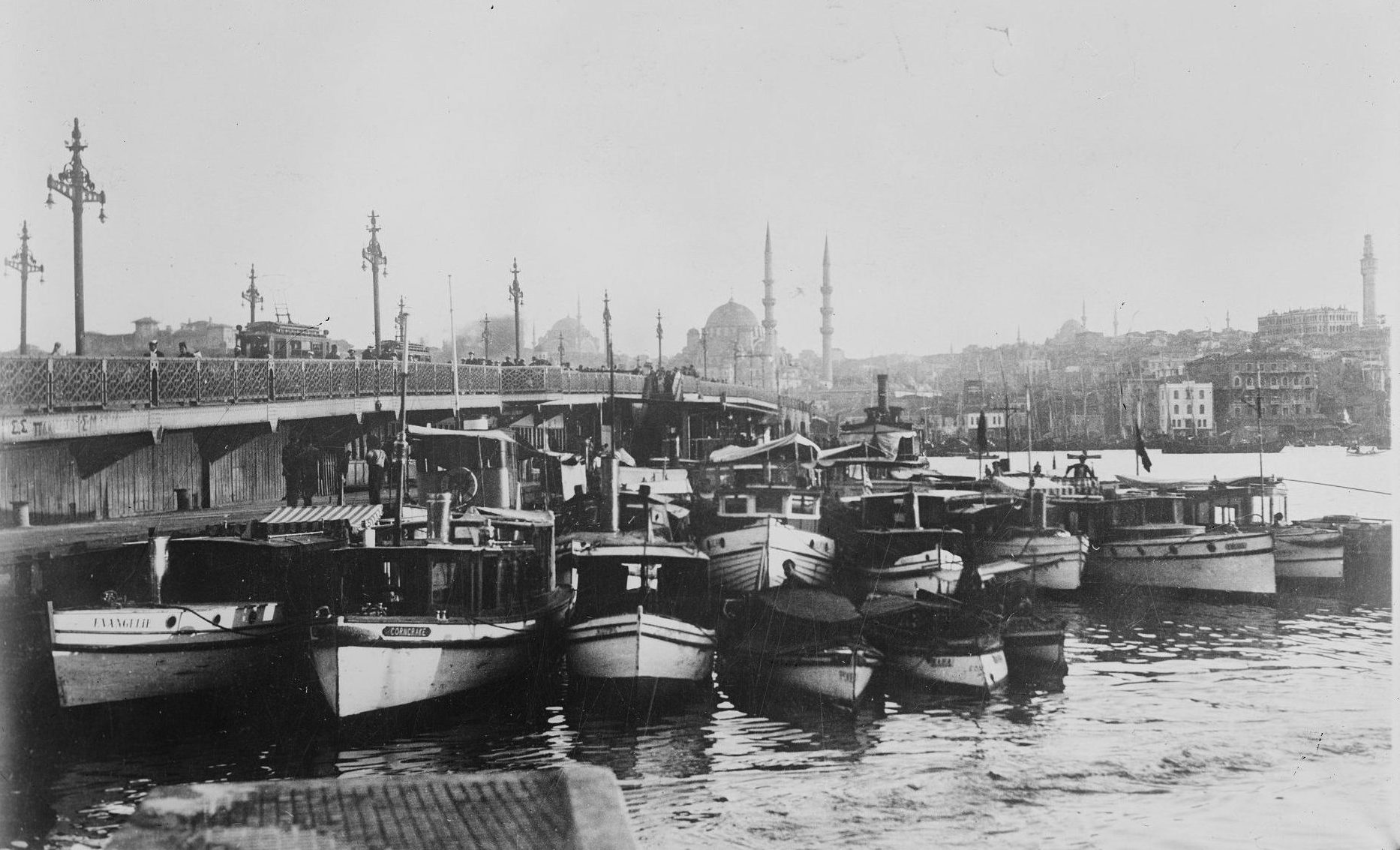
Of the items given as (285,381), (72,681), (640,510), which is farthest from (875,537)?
(72,681)

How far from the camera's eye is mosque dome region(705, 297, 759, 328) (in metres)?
102

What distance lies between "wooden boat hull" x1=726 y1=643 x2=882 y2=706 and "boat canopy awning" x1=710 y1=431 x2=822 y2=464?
37.3 ft

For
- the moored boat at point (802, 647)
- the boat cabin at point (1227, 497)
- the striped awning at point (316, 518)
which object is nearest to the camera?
the moored boat at point (802, 647)

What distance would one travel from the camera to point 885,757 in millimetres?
10594

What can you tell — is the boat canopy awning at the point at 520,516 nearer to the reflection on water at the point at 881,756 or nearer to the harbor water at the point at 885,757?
the reflection on water at the point at 881,756

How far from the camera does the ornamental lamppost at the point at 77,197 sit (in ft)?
32.6

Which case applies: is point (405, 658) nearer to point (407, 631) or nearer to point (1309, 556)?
point (407, 631)

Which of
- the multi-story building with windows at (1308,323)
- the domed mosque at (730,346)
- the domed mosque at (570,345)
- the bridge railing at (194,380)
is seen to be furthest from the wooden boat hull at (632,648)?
the domed mosque at (730,346)

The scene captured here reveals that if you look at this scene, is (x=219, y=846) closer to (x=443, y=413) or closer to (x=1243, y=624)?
(x=443, y=413)

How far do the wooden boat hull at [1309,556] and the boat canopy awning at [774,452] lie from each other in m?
10.6

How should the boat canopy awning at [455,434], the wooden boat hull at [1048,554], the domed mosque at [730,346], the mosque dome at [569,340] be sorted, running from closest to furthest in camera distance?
Answer: the boat canopy awning at [455,434] < the wooden boat hull at [1048,554] < the mosque dome at [569,340] < the domed mosque at [730,346]

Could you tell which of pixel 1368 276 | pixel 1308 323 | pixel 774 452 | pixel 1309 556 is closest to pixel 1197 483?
pixel 1309 556

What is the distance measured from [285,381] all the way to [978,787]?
36.8ft

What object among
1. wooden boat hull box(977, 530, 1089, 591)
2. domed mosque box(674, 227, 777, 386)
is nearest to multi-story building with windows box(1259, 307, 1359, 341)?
wooden boat hull box(977, 530, 1089, 591)
